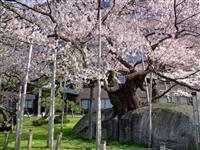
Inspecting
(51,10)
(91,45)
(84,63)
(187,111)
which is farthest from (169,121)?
(51,10)

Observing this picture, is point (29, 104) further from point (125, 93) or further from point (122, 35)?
point (122, 35)

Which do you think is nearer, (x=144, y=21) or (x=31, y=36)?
(x=31, y=36)

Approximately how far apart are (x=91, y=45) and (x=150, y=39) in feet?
12.5

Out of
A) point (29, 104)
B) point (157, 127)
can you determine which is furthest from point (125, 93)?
point (29, 104)

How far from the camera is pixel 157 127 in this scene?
61.2 feet

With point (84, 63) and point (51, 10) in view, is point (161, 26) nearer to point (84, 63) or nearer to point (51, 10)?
point (84, 63)

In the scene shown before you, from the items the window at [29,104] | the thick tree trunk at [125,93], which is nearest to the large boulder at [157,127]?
the thick tree trunk at [125,93]

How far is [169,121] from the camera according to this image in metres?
18.1

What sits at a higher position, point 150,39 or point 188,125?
point 150,39

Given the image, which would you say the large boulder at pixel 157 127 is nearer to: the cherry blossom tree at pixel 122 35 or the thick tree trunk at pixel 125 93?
the thick tree trunk at pixel 125 93

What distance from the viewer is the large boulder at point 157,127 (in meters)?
17.0

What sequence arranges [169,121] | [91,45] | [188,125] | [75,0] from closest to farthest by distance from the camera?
[188,125], [169,121], [75,0], [91,45]

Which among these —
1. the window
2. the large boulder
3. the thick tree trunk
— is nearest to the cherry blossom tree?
the thick tree trunk

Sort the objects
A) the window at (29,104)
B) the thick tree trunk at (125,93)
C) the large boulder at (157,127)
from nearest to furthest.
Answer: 1. the large boulder at (157,127)
2. the thick tree trunk at (125,93)
3. the window at (29,104)
